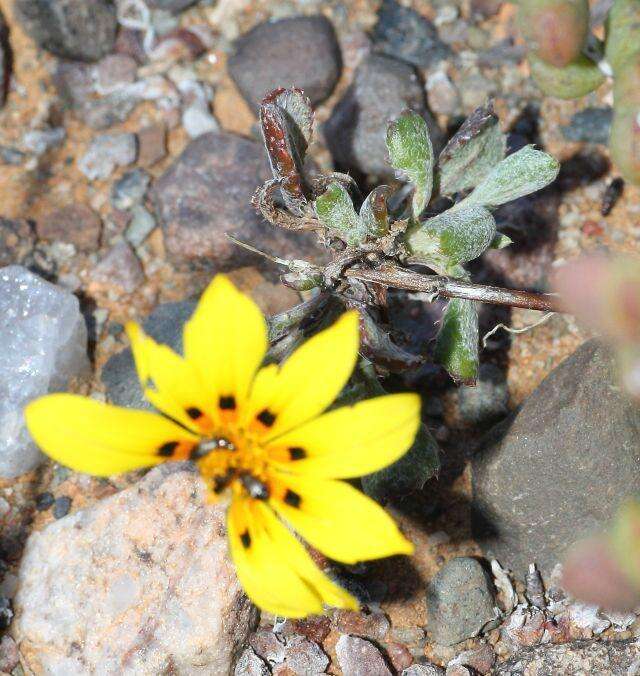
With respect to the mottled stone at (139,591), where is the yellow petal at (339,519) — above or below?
above

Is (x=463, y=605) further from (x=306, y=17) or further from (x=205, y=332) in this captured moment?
(x=306, y=17)

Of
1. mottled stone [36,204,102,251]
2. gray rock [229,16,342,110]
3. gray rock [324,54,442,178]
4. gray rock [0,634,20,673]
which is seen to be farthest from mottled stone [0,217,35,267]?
gray rock [0,634,20,673]

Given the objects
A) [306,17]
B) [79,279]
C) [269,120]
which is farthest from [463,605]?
[306,17]

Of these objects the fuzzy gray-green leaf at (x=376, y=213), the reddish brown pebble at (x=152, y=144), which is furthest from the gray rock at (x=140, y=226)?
the fuzzy gray-green leaf at (x=376, y=213)

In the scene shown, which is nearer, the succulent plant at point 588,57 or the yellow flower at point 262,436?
the yellow flower at point 262,436

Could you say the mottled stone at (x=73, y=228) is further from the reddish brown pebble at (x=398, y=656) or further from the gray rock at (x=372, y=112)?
the reddish brown pebble at (x=398, y=656)

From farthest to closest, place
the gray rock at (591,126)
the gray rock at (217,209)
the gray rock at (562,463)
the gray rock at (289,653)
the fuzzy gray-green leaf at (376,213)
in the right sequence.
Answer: the gray rock at (591,126) < the gray rock at (217,209) < the gray rock at (289,653) < the gray rock at (562,463) < the fuzzy gray-green leaf at (376,213)
